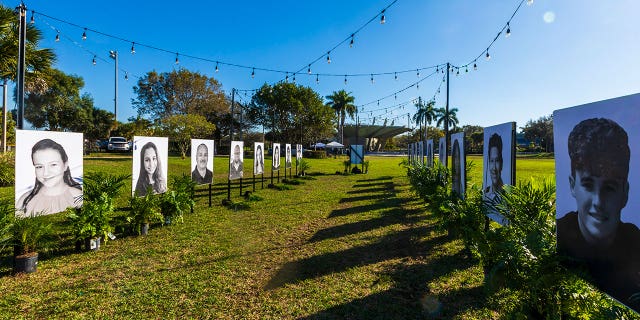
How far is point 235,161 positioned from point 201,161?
217 centimetres

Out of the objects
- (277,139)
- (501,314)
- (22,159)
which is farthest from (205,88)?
(501,314)

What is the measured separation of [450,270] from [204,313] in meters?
3.38

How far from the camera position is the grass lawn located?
11.4 ft

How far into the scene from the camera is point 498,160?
15.6 ft

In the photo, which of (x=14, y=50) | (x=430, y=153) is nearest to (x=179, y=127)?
(x=14, y=50)

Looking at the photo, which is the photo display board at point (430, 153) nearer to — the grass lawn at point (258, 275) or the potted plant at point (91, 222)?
the grass lawn at point (258, 275)

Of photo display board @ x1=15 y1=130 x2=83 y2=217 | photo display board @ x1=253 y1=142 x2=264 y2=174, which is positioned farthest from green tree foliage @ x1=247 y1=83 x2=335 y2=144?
photo display board @ x1=15 y1=130 x2=83 y2=217

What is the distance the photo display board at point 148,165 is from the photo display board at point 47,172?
1.14 m

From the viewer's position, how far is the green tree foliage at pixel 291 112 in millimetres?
46344

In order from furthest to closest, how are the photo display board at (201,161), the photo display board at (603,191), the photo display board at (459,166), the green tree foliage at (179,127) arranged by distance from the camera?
the green tree foliage at (179,127)
the photo display board at (201,161)
the photo display board at (459,166)
the photo display board at (603,191)

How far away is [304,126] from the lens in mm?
48562

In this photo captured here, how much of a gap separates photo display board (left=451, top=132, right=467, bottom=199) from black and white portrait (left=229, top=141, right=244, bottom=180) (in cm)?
689

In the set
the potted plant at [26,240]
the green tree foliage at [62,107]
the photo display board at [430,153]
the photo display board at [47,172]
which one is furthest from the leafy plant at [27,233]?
the green tree foliage at [62,107]

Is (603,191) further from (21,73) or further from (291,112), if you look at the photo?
(291,112)
